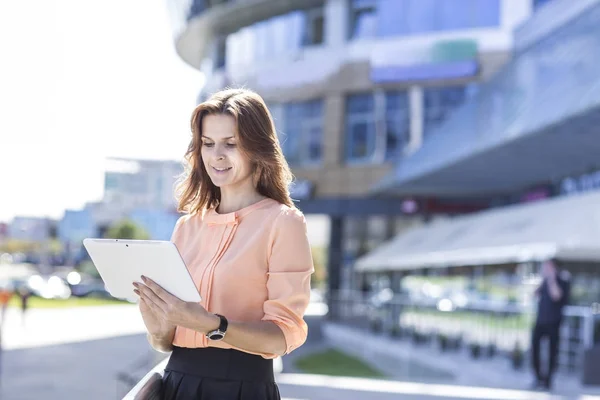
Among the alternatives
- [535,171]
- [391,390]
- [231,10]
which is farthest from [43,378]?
[231,10]

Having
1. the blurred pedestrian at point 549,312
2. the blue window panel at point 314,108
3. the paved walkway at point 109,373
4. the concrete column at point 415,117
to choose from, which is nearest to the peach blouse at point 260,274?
the paved walkway at point 109,373

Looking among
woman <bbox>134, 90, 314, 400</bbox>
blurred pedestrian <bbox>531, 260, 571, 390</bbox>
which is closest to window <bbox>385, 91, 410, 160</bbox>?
blurred pedestrian <bbox>531, 260, 571, 390</bbox>

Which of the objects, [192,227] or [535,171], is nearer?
Answer: [192,227]

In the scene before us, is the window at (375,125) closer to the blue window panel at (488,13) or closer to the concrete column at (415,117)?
the concrete column at (415,117)

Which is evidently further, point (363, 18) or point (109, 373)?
point (363, 18)

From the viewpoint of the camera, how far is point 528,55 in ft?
43.9

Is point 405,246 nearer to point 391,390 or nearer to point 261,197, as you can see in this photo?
point 391,390

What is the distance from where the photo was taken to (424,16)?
2784 centimetres

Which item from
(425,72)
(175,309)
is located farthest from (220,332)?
(425,72)

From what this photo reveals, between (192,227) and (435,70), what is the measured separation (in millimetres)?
25958

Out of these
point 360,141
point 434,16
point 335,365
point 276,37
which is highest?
point 276,37

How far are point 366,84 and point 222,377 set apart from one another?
27.4 metres

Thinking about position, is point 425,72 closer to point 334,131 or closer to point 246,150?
point 334,131

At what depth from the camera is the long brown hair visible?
87.7 inches
